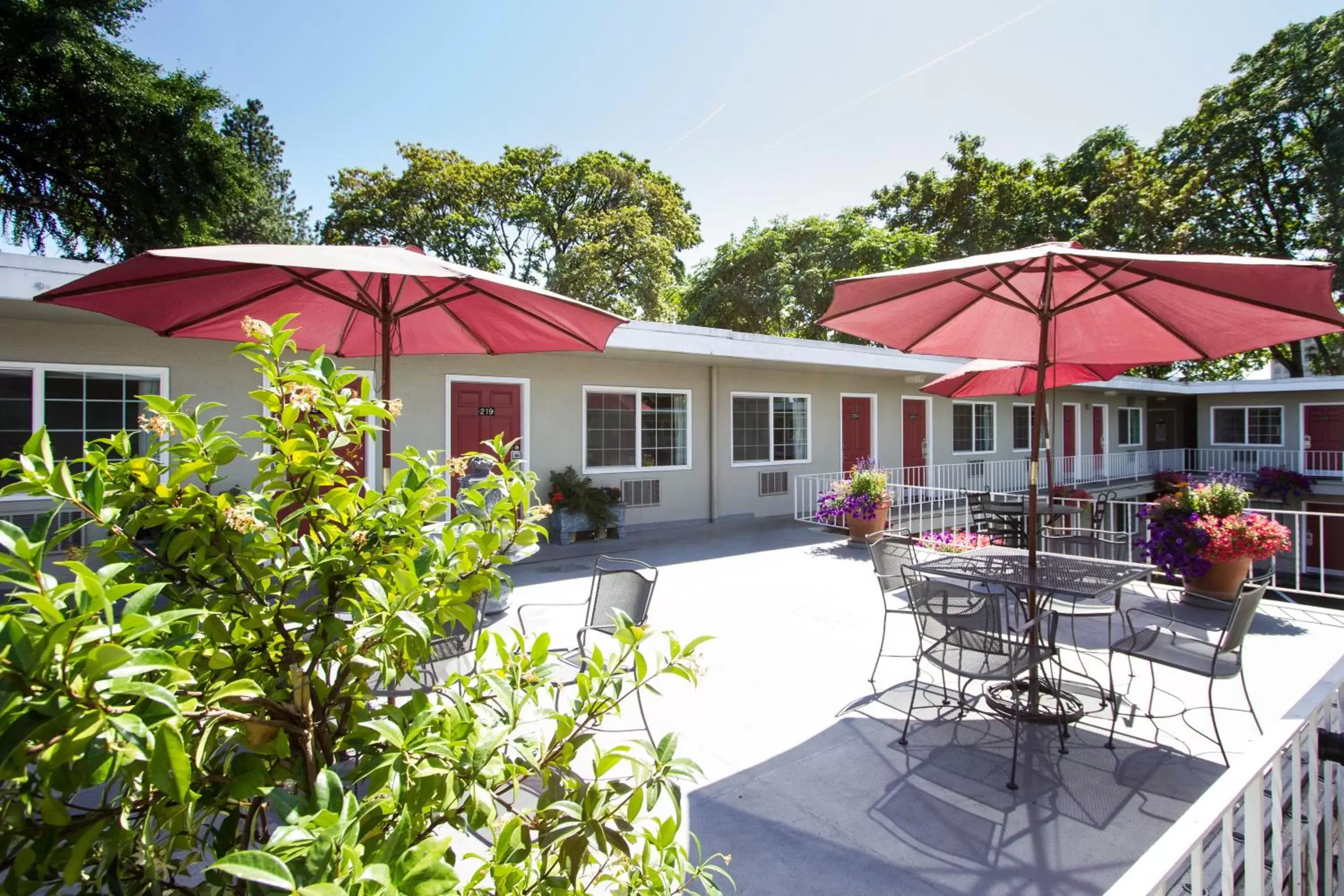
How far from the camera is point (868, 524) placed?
8453mm

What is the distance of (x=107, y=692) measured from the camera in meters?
0.69

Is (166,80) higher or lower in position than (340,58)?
higher

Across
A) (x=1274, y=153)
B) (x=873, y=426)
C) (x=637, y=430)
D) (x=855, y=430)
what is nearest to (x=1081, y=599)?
(x=637, y=430)

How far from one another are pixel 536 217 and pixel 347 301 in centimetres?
2020

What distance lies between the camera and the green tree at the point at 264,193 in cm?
2041

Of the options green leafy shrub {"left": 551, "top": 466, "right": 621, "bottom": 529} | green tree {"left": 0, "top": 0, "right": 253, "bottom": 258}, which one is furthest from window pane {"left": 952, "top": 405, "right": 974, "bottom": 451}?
green tree {"left": 0, "top": 0, "right": 253, "bottom": 258}

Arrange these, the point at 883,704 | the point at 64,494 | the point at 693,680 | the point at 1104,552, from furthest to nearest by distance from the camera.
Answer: the point at 1104,552 < the point at 883,704 < the point at 693,680 < the point at 64,494

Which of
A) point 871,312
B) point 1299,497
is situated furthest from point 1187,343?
point 1299,497

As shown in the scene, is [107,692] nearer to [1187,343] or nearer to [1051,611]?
[1051,611]

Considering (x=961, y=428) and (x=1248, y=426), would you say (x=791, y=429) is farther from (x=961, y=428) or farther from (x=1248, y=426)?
(x=1248, y=426)

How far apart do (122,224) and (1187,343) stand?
19563 millimetres

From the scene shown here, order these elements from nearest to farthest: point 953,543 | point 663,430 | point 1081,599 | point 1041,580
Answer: point 1041,580
point 1081,599
point 953,543
point 663,430

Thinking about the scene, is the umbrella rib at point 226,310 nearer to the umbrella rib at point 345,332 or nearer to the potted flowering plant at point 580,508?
the umbrella rib at point 345,332

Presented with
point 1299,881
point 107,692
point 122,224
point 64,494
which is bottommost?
point 1299,881
